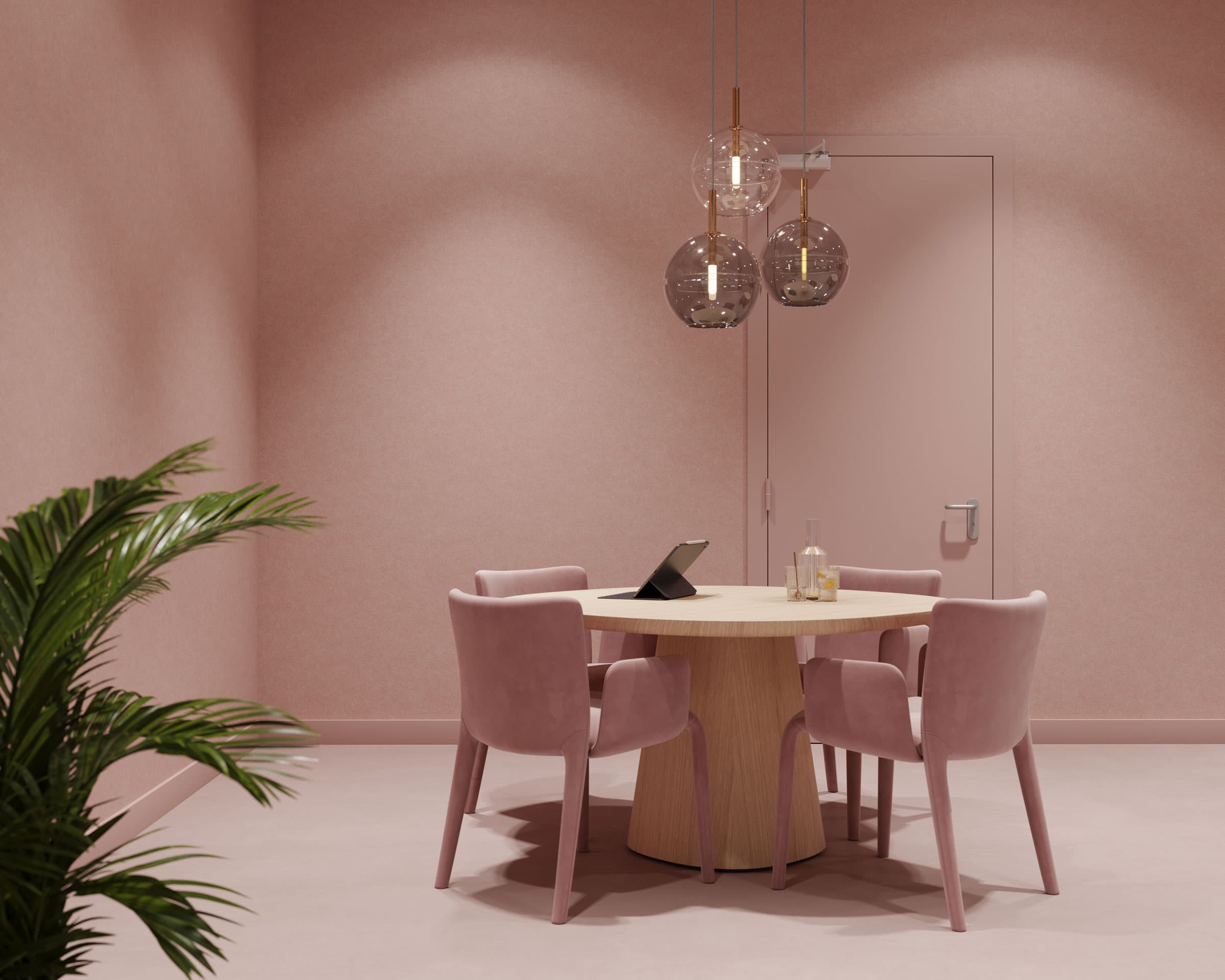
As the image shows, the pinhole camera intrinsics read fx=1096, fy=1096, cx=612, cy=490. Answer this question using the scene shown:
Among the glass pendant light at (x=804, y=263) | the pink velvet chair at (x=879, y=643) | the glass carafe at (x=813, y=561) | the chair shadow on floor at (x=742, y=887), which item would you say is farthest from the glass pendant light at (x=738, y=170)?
the chair shadow on floor at (x=742, y=887)

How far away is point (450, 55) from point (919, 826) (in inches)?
149

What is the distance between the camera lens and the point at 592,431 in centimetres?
498

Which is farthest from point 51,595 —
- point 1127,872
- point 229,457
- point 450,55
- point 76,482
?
point 450,55

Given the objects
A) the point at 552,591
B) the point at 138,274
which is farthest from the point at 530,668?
the point at 138,274

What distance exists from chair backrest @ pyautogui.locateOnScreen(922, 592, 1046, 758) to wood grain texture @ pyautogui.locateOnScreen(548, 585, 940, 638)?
89mm

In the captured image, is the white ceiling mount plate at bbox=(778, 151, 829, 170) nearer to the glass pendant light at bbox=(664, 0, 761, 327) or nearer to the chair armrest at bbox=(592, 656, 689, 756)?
the glass pendant light at bbox=(664, 0, 761, 327)

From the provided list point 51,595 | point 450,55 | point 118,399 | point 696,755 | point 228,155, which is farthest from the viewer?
point 450,55

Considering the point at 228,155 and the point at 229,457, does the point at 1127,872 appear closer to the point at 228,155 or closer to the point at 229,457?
the point at 229,457

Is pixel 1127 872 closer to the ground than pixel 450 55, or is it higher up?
closer to the ground

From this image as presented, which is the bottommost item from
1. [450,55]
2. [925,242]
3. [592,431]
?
[592,431]

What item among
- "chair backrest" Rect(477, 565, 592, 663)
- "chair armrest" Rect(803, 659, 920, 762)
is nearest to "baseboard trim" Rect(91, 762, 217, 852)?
"chair backrest" Rect(477, 565, 592, 663)

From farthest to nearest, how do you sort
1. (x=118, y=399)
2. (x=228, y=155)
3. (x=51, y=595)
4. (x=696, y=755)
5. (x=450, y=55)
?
(x=450, y=55) < (x=228, y=155) < (x=118, y=399) < (x=696, y=755) < (x=51, y=595)

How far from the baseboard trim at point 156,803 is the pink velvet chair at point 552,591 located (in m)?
0.88

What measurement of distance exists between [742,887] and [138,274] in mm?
2691
